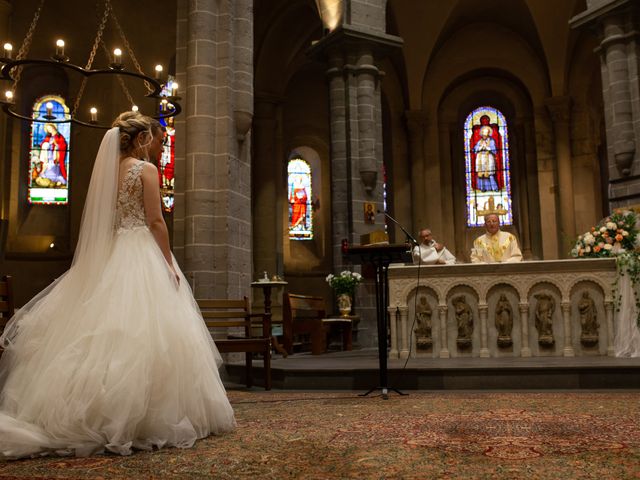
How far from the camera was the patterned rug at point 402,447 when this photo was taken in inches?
120

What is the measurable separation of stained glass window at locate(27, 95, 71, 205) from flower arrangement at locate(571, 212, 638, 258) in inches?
492

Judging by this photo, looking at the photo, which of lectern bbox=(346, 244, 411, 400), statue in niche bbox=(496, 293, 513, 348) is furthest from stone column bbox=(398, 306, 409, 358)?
lectern bbox=(346, 244, 411, 400)

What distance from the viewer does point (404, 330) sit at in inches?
346

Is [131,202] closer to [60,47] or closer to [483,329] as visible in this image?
[60,47]

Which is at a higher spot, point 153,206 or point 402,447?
point 153,206

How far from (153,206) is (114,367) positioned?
39.7 inches

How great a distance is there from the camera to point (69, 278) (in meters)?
4.15

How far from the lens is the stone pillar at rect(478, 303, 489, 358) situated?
8.55 m

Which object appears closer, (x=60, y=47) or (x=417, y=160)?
(x=60, y=47)

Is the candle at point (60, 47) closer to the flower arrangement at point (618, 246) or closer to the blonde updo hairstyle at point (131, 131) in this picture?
the blonde updo hairstyle at point (131, 131)

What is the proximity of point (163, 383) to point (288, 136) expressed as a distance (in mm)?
18165

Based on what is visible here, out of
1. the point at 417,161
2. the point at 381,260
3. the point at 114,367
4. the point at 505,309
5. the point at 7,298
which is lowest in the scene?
the point at 114,367

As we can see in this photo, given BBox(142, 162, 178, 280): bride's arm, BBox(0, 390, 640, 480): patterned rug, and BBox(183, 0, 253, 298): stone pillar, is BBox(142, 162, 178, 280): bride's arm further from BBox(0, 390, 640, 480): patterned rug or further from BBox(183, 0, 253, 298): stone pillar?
BBox(183, 0, 253, 298): stone pillar

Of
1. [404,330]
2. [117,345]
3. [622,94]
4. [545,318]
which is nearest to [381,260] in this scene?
[117,345]
